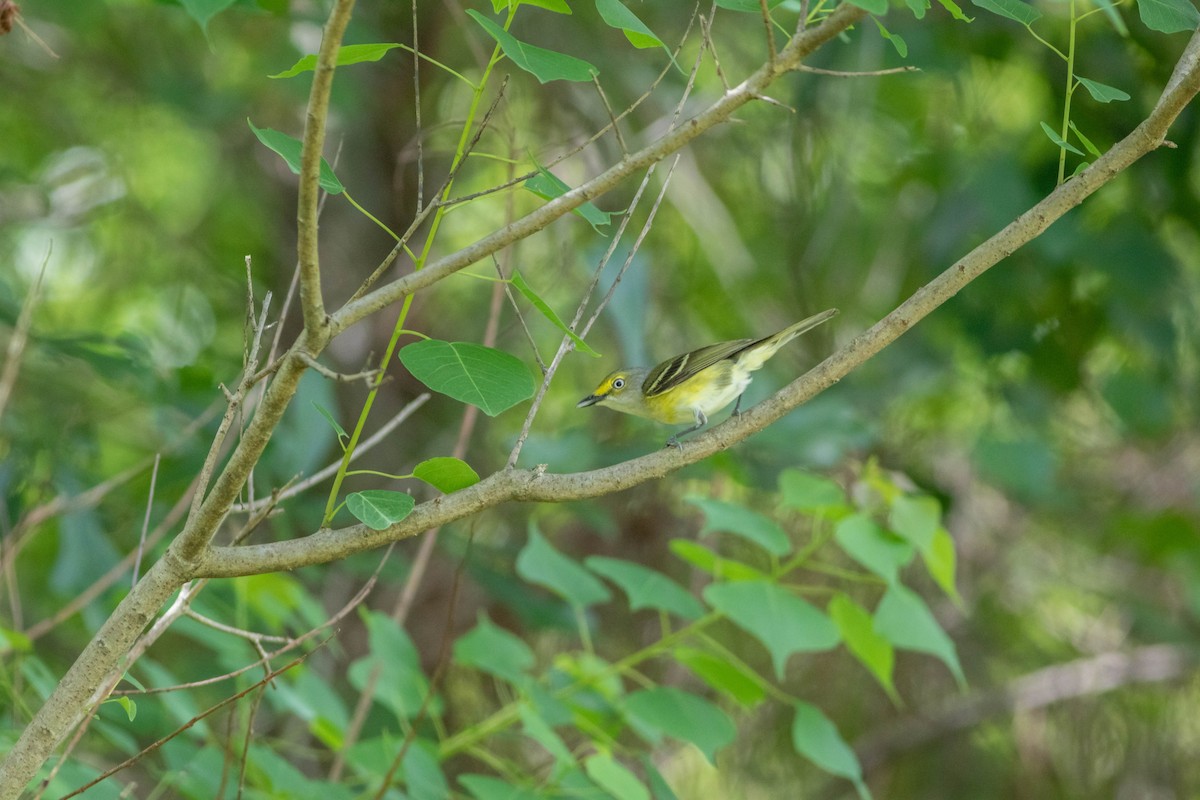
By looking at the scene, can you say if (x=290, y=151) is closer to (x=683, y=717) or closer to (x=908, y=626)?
(x=683, y=717)

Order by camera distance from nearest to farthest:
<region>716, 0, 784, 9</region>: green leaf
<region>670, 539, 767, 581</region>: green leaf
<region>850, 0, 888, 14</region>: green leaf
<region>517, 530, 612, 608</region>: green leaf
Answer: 1. <region>850, 0, 888, 14</region>: green leaf
2. <region>716, 0, 784, 9</region>: green leaf
3. <region>670, 539, 767, 581</region>: green leaf
4. <region>517, 530, 612, 608</region>: green leaf

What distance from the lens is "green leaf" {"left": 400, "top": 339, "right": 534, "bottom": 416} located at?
61.4 inches

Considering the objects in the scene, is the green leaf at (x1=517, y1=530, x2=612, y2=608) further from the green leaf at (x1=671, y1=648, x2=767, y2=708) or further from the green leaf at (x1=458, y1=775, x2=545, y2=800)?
the green leaf at (x1=458, y1=775, x2=545, y2=800)

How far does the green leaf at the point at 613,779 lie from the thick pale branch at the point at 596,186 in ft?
5.01

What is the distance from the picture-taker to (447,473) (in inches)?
67.6

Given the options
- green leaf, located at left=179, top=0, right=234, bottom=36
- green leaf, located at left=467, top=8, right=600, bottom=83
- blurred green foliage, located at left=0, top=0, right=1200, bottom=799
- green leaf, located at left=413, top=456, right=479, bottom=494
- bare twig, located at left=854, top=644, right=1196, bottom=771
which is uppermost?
green leaf, located at left=179, top=0, right=234, bottom=36

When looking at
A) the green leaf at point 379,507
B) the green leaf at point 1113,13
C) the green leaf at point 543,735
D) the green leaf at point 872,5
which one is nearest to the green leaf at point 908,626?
the green leaf at point 543,735

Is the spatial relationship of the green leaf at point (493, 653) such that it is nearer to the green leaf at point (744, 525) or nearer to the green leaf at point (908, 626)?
the green leaf at point (744, 525)

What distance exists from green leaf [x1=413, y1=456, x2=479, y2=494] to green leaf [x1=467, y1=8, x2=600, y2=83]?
1.87 ft

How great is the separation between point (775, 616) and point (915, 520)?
1.50 ft

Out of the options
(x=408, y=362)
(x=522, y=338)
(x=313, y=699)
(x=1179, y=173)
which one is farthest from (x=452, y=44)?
(x=408, y=362)

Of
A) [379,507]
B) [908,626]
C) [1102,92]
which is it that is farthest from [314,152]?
[908,626]

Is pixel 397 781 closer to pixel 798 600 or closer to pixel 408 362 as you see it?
pixel 798 600

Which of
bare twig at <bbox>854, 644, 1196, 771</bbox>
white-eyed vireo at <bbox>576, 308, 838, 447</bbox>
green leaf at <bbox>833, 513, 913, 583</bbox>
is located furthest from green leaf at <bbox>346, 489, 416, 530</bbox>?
bare twig at <bbox>854, 644, 1196, 771</bbox>
